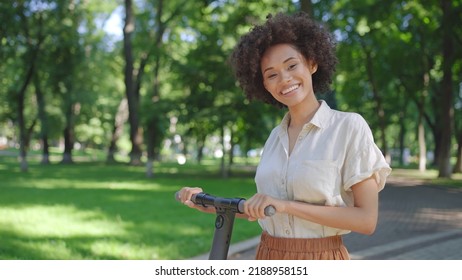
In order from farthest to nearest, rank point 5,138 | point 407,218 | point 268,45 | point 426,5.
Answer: point 5,138
point 426,5
point 407,218
point 268,45

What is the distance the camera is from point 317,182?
1.62m

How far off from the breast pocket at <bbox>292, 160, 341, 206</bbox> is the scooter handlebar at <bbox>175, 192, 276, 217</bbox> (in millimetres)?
200

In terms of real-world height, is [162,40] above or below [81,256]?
above

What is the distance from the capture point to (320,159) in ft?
5.31

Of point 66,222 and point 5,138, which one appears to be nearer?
point 66,222

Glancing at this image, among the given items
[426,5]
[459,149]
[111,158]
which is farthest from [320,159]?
[111,158]

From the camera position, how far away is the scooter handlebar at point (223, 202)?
4.79ft

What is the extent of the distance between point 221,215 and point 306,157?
32 centimetres

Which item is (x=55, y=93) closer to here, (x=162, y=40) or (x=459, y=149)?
(x=162, y=40)

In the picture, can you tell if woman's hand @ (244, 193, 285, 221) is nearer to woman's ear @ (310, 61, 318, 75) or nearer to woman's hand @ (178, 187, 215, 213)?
woman's hand @ (178, 187, 215, 213)

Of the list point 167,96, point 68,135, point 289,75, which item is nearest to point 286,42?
point 289,75

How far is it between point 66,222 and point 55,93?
51.9ft

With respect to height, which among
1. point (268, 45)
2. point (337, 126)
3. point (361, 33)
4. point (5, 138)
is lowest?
point (5, 138)

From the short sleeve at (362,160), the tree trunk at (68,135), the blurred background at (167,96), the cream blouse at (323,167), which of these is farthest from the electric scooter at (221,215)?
the tree trunk at (68,135)
